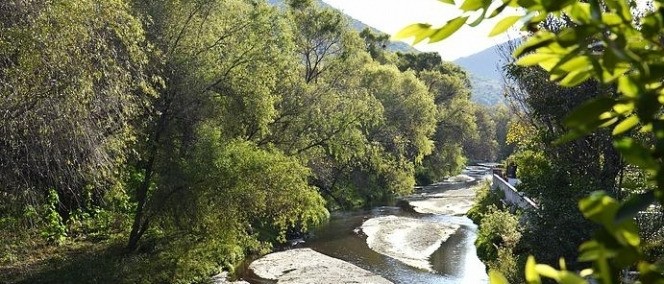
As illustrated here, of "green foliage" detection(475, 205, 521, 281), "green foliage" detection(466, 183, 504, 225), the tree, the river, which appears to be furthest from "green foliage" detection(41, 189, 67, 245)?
"green foliage" detection(466, 183, 504, 225)

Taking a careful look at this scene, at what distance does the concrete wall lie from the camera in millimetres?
22531

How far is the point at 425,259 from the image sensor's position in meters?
21.9

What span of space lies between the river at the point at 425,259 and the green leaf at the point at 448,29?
17891mm

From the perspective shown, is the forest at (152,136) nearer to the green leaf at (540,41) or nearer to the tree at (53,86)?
the tree at (53,86)

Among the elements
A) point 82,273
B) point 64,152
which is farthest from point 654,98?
point 82,273

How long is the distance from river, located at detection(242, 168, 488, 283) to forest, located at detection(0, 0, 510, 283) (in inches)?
78.8

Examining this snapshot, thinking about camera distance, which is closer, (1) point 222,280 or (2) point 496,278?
(2) point 496,278

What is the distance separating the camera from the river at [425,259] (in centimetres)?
1917

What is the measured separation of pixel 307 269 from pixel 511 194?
478 inches

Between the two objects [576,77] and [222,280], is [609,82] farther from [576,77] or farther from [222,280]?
[222,280]

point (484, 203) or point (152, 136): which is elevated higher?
point (152, 136)

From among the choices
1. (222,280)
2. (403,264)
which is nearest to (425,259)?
(403,264)

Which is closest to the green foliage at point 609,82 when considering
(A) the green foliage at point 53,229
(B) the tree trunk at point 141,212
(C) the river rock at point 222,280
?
(C) the river rock at point 222,280

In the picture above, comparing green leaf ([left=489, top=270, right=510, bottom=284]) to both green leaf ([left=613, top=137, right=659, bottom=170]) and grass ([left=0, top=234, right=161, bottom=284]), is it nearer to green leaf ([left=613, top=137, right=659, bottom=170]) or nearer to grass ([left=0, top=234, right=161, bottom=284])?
green leaf ([left=613, top=137, right=659, bottom=170])
